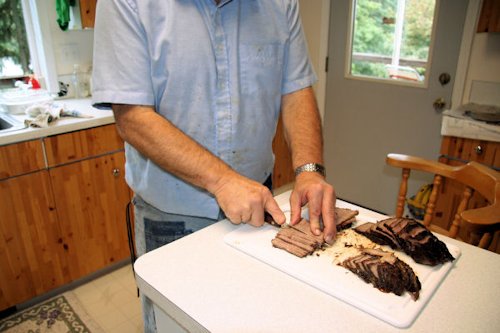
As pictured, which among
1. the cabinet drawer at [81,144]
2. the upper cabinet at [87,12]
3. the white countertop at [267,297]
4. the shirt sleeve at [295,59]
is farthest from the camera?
the upper cabinet at [87,12]

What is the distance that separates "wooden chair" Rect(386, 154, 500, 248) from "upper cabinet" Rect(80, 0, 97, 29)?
1745mm

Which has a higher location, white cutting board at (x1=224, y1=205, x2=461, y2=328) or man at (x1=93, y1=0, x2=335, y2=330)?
man at (x1=93, y1=0, x2=335, y2=330)

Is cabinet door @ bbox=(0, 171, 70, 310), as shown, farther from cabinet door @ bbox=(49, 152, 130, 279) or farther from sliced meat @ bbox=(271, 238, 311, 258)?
sliced meat @ bbox=(271, 238, 311, 258)

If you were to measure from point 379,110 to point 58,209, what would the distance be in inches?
80.5

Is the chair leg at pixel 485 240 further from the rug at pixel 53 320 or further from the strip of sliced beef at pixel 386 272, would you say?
the rug at pixel 53 320

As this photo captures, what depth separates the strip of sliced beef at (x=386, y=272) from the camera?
740 mm

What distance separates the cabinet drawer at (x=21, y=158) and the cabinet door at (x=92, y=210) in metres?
0.08

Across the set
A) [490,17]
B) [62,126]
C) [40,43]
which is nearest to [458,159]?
[490,17]

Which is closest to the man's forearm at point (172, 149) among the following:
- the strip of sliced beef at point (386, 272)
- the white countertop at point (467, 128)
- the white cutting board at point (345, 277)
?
the white cutting board at point (345, 277)

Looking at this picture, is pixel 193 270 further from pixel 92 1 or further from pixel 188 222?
pixel 92 1

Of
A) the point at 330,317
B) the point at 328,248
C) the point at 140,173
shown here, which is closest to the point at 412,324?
the point at 330,317

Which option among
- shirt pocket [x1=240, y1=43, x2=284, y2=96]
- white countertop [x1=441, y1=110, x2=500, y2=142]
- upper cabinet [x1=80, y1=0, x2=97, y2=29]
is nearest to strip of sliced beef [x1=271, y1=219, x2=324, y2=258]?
shirt pocket [x1=240, y1=43, x2=284, y2=96]

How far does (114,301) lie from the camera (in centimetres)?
208

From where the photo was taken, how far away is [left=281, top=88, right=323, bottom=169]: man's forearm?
1132mm
